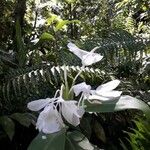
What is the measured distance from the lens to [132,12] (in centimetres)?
685

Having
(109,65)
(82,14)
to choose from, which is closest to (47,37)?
(109,65)

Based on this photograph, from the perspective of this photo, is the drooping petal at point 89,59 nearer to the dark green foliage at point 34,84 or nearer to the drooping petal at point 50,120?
the drooping petal at point 50,120

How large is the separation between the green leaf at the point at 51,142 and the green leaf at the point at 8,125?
945 millimetres

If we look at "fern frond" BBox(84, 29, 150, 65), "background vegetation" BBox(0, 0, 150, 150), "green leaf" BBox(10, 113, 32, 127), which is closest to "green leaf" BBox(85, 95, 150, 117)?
"background vegetation" BBox(0, 0, 150, 150)

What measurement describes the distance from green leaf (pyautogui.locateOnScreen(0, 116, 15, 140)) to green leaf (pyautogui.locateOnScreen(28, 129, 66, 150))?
945 mm

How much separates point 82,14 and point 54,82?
3566mm

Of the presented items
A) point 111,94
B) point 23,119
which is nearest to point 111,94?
point 111,94

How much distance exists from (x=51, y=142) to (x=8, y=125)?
1.07 metres

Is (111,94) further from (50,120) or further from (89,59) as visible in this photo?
(50,120)

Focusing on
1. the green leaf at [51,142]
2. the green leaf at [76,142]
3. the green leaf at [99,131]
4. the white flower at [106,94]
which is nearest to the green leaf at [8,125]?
the green leaf at [99,131]

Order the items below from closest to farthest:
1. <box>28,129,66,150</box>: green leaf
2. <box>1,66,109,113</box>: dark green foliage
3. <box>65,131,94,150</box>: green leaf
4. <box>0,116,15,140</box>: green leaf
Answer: <box>28,129,66,150</box>: green leaf
<box>65,131,94,150</box>: green leaf
<box>0,116,15,140</box>: green leaf
<box>1,66,109,113</box>: dark green foliage

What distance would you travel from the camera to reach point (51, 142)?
5.71ft

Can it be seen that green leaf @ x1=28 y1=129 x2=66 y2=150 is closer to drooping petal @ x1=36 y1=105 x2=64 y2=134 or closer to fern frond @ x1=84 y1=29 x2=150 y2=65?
drooping petal @ x1=36 y1=105 x2=64 y2=134

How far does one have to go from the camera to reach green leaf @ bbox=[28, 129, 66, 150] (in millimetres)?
1727
